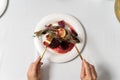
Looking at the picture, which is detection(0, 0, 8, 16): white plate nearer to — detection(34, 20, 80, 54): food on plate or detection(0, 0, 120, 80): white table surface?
detection(0, 0, 120, 80): white table surface

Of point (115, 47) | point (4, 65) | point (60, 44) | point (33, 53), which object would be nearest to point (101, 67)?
point (115, 47)

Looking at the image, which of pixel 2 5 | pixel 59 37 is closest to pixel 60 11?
pixel 59 37

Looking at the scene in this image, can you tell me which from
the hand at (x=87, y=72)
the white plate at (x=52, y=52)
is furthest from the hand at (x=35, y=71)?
the hand at (x=87, y=72)

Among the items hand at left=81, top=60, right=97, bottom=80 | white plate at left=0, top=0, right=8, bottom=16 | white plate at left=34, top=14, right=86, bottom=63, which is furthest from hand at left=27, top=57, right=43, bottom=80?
white plate at left=0, top=0, right=8, bottom=16

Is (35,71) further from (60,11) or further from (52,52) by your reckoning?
(60,11)

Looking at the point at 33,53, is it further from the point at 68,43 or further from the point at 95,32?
the point at 95,32

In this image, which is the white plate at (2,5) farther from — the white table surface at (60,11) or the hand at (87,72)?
the hand at (87,72)
